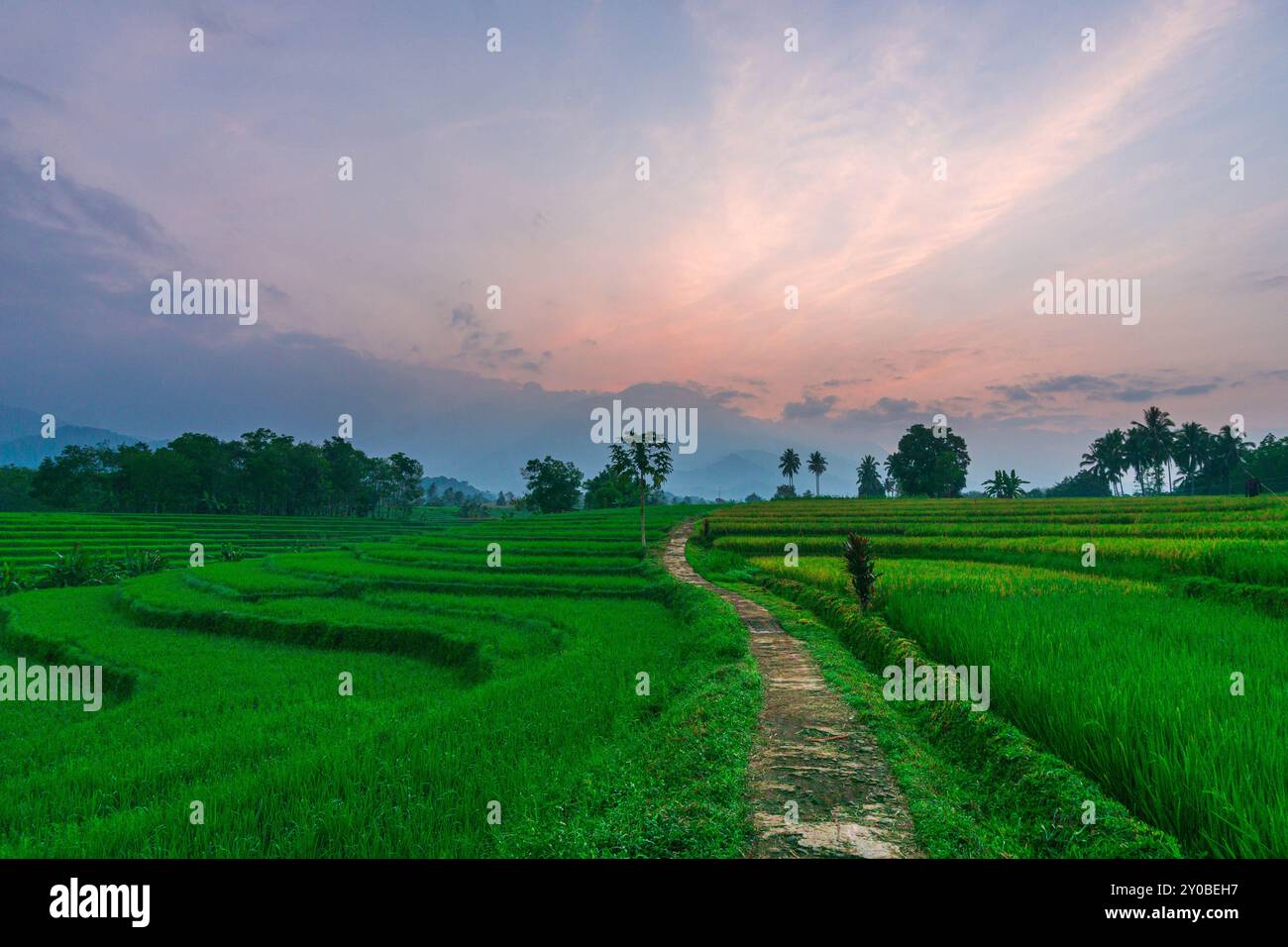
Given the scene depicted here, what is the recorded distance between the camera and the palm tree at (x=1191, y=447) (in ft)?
277

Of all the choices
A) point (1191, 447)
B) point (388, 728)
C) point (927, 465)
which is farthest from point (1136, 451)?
point (388, 728)

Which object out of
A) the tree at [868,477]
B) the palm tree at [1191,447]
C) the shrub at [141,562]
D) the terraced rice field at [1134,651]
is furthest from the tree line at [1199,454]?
the shrub at [141,562]

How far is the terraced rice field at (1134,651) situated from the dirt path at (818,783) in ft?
5.46

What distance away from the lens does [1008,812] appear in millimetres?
4203

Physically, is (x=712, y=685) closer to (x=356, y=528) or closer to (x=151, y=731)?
(x=151, y=731)

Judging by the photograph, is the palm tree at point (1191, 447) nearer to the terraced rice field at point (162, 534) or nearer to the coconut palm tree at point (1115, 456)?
the coconut palm tree at point (1115, 456)

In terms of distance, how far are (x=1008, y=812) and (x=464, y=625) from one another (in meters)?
13.2

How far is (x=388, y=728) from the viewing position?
23.6 feet

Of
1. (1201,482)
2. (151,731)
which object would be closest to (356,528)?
(151,731)
